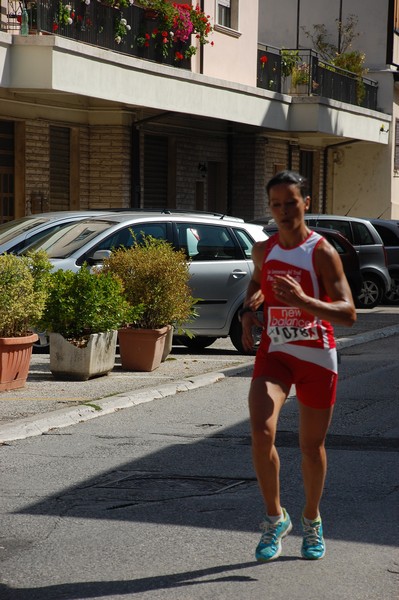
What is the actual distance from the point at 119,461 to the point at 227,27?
21.4 metres

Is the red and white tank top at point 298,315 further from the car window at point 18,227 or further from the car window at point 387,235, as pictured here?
the car window at point 387,235

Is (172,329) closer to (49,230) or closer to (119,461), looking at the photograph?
(49,230)

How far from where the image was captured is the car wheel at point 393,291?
86.1ft

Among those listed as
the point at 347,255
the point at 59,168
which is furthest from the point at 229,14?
the point at 347,255

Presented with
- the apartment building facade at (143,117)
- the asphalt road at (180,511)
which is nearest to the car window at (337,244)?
the apartment building facade at (143,117)

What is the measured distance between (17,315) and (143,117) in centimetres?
1460

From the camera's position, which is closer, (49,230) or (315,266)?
(315,266)

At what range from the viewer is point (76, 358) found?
12383 mm

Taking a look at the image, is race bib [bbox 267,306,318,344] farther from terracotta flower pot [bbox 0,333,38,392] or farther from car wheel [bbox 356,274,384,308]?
car wheel [bbox 356,274,384,308]

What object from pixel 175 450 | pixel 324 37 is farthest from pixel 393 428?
pixel 324 37

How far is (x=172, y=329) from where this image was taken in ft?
45.5

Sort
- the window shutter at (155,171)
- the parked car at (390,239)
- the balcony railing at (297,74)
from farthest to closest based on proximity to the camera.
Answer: the balcony railing at (297,74) < the window shutter at (155,171) < the parked car at (390,239)

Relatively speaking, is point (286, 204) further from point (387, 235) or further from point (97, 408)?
point (387, 235)

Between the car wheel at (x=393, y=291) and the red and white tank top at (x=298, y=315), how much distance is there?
2065cm
